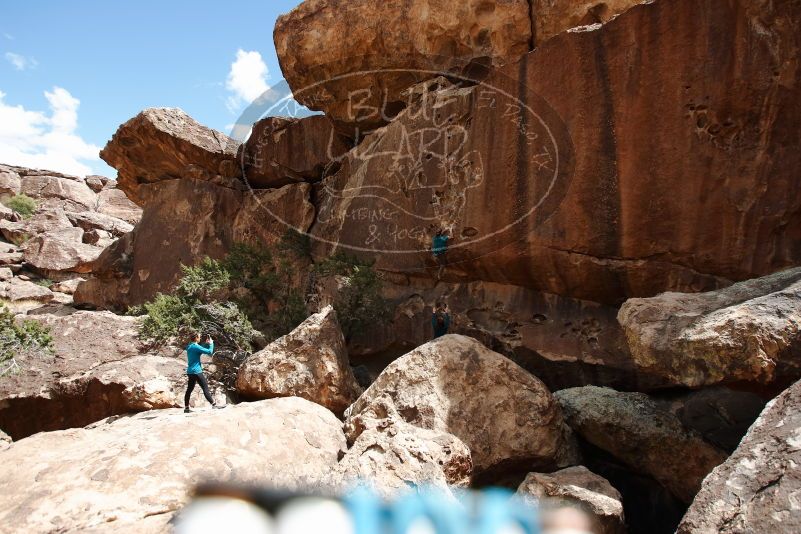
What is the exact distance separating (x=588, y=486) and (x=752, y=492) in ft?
5.48

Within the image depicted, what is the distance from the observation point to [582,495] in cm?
387

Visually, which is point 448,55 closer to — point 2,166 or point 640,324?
point 640,324

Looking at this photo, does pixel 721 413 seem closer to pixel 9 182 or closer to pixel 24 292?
pixel 24 292

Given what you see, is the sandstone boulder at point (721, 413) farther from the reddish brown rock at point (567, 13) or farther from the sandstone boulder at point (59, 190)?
the sandstone boulder at point (59, 190)

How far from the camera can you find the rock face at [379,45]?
29.2ft

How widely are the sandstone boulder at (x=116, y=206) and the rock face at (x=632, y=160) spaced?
27061 millimetres

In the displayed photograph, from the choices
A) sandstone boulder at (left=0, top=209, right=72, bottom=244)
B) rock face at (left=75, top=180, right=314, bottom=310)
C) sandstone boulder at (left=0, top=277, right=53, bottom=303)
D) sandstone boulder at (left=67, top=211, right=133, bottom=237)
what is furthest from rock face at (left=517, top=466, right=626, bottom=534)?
sandstone boulder at (left=67, top=211, right=133, bottom=237)

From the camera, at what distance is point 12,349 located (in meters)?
7.12

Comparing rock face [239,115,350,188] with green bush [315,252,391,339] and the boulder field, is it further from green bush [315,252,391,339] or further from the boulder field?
green bush [315,252,391,339]

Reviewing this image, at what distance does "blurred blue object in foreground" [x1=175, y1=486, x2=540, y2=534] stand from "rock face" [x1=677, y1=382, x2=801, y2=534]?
3.67 ft

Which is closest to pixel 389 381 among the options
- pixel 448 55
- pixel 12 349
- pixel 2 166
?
pixel 12 349

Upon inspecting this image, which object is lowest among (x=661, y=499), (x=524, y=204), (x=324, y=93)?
(x=661, y=499)

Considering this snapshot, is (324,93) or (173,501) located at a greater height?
(324,93)

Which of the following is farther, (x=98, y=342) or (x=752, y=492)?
(x=98, y=342)
